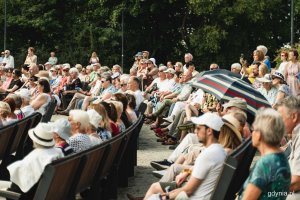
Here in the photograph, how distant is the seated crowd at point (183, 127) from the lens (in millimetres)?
5672

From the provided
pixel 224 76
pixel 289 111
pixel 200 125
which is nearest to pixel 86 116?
pixel 200 125

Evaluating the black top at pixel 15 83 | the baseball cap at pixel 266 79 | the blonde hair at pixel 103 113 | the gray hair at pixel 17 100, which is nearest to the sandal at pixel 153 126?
the baseball cap at pixel 266 79

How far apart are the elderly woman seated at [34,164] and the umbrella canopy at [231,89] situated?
4.53 meters

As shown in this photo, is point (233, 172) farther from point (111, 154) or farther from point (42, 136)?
point (111, 154)

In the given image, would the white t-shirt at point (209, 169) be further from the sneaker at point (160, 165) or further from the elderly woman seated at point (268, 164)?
the sneaker at point (160, 165)

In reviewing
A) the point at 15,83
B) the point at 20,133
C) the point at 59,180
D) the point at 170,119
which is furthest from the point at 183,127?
the point at 15,83

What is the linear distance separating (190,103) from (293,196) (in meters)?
9.18

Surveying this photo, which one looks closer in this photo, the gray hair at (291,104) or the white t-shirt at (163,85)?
the gray hair at (291,104)

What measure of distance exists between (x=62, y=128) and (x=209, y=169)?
2.19 m

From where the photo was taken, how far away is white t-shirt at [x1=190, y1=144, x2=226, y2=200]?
7105 mm

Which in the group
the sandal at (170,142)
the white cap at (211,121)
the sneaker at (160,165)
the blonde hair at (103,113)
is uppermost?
the white cap at (211,121)

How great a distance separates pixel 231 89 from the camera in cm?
1226

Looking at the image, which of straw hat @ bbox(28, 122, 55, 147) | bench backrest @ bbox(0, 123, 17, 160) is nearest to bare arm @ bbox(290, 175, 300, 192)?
straw hat @ bbox(28, 122, 55, 147)

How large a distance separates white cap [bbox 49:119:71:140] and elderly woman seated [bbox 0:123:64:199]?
76 centimetres
